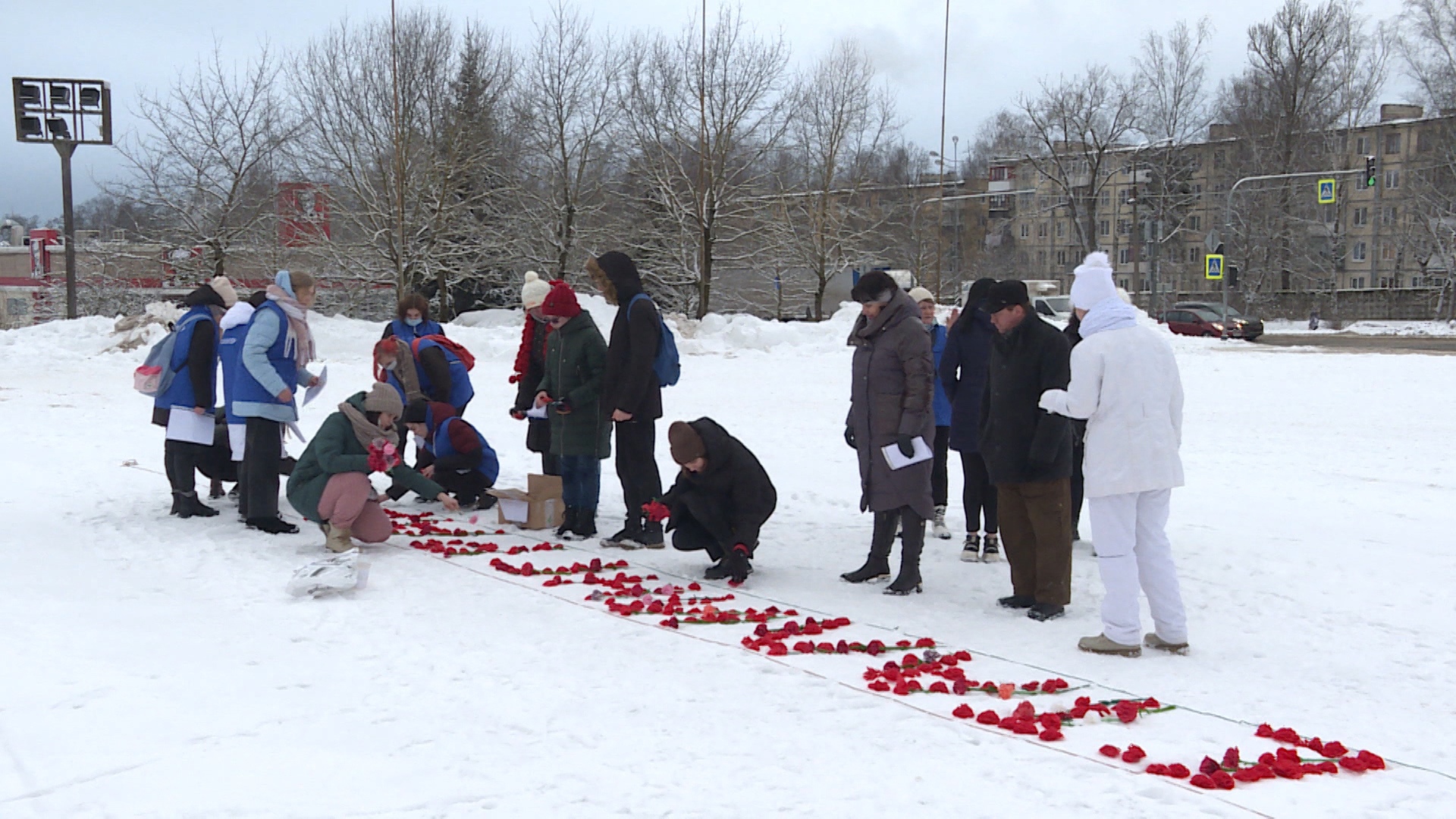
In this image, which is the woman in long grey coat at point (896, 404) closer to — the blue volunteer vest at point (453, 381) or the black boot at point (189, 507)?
the blue volunteer vest at point (453, 381)

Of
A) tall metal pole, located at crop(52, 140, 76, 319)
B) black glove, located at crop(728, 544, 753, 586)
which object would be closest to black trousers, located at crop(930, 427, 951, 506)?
black glove, located at crop(728, 544, 753, 586)

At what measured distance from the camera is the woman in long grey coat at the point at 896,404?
22.5 feet

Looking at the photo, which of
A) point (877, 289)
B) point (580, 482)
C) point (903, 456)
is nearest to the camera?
point (903, 456)

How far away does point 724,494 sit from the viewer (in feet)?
23.6

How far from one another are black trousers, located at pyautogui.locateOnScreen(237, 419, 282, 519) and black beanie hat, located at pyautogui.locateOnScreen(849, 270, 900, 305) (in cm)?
439

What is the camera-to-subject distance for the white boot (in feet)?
28.6

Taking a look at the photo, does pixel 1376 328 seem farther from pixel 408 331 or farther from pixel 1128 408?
pixel 1128 408

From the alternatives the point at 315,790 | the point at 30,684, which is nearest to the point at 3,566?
the point at 30,684

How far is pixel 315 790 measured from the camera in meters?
3.95

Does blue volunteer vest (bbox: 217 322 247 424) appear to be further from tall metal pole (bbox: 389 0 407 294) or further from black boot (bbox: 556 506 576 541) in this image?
tall metal pole (bbox: 389 0 407 294)

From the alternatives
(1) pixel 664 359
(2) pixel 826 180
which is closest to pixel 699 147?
(2) pixel 826 180

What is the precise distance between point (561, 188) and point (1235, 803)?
35303 millimetres

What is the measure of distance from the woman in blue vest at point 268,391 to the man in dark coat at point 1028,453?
4926 mm

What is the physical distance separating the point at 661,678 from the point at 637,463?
9.66ft
